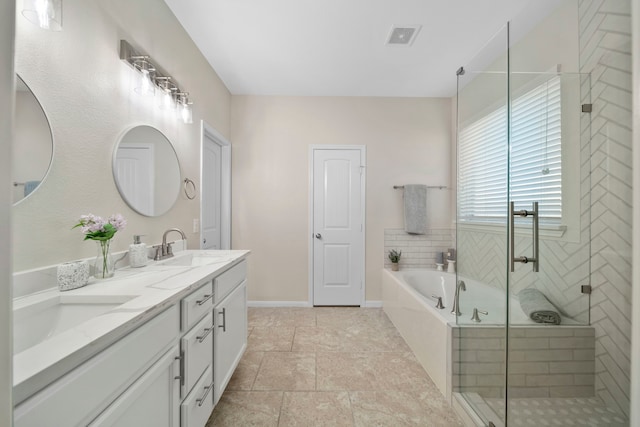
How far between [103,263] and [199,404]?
77cm

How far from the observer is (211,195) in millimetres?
3113

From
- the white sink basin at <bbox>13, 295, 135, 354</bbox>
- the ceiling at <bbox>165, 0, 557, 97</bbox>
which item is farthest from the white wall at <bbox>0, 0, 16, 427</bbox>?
the ceiling at <bbox>165, 0, 557, 97</bbox>

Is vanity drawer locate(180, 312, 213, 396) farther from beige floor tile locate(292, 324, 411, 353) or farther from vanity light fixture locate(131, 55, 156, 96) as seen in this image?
vanity light fixture locate(131, 55, 156, 96)

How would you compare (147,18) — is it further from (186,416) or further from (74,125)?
(186,416)

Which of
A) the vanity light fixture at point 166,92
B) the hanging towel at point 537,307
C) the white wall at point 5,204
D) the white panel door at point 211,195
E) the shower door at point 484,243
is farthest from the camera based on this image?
the white panel door at point 211,195

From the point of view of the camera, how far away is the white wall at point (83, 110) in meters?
1.04

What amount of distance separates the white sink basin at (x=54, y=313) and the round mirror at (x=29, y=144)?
38cm

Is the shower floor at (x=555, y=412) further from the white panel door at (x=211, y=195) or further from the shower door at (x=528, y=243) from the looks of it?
the white panel door at (x=211, y=195)

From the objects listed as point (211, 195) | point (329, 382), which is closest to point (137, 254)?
point (329, 382)

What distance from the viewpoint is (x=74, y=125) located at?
1.21 meters

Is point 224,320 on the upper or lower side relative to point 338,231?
lower

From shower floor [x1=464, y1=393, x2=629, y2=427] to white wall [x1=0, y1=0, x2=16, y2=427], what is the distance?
1545mm

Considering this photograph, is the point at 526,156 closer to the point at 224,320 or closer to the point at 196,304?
the point at 196,304

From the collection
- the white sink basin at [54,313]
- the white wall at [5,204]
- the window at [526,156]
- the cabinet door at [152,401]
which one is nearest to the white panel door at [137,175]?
the white sink basin at [54,313]
